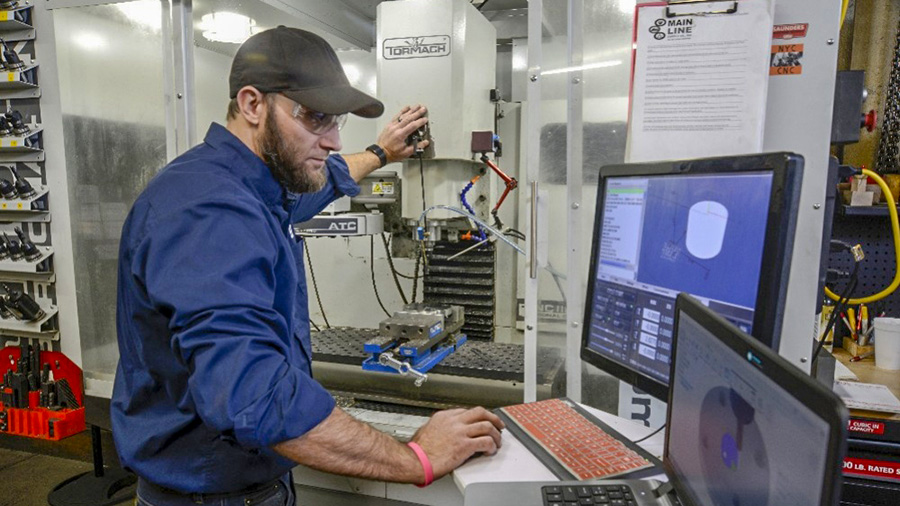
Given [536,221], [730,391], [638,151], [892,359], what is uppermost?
[638,151]

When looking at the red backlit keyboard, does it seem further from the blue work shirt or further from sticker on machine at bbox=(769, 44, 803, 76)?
sticker on machine at bbox=(769, 44, 803, 76)

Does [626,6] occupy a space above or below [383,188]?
above

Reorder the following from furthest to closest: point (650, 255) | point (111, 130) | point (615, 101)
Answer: point (111, 130) → point (615, 101) → point (650, 255)

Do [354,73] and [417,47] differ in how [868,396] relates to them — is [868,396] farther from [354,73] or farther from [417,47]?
[354,73]

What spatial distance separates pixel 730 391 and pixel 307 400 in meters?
0.56

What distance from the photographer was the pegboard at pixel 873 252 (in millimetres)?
1969

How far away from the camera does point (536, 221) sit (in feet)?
4.47

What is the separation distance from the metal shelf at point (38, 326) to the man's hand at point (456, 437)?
2121 millimetres

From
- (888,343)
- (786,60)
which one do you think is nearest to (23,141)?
(786,60)

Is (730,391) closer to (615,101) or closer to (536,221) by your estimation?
(536,221)

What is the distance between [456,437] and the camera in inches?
36.5

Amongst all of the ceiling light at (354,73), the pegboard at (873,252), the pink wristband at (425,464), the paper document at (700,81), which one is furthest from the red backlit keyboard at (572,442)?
the ceiling light at (354,73)

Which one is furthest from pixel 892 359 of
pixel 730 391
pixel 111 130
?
pixel 111 130

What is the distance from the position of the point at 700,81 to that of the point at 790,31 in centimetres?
17
